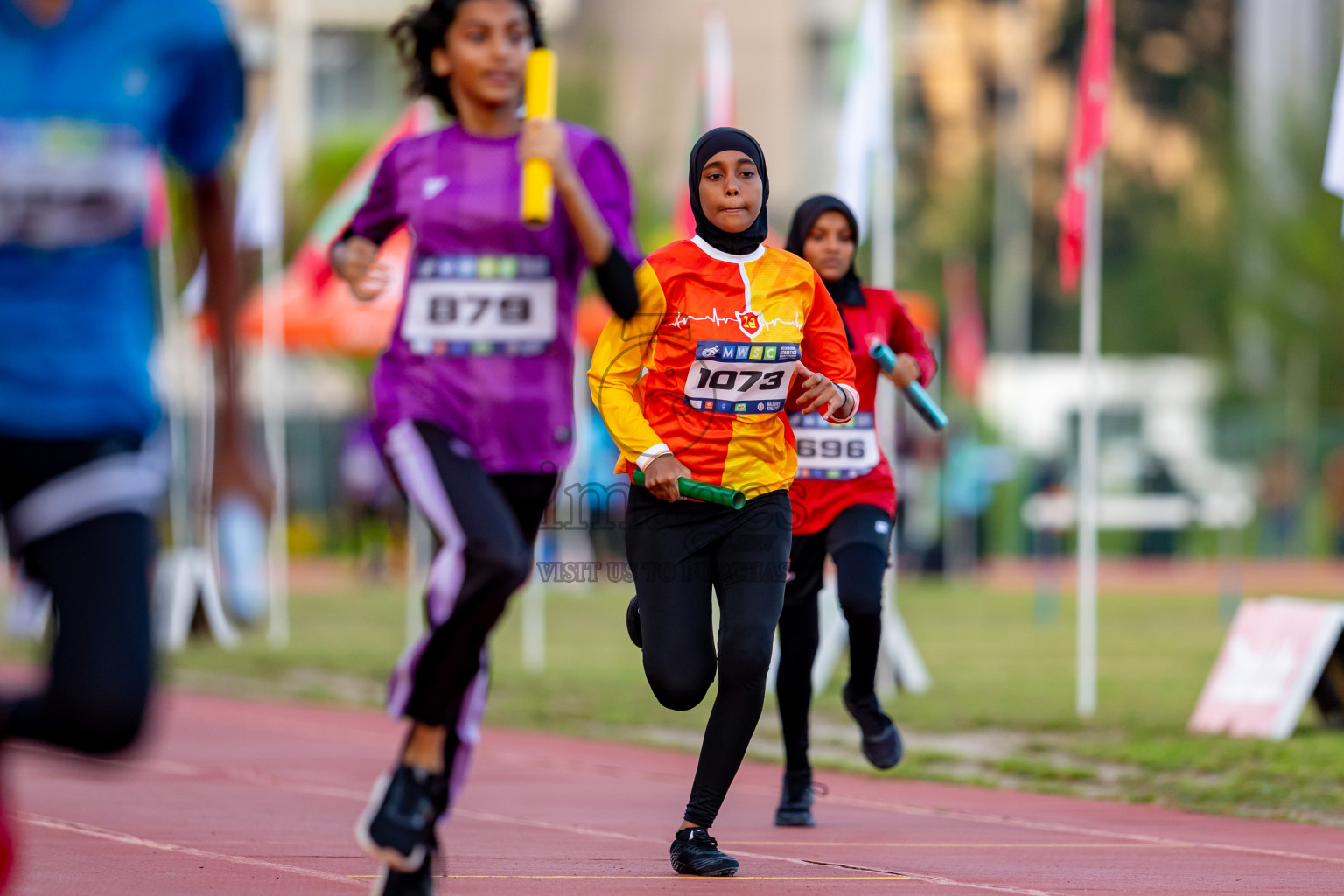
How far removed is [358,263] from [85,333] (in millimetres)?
1564

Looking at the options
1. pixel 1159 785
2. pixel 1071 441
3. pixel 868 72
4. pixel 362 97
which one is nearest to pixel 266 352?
pixel 868 72

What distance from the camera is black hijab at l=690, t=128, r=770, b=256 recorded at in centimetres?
662

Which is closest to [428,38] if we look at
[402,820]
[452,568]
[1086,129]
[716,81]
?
[452,568]

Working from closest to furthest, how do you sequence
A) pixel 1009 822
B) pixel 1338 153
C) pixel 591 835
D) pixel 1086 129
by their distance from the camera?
pixel 591 835 → pixel 1009 822 → pixel 1338 153 → pixel 1086 129

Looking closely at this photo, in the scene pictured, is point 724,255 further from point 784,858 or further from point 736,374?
point 784,858

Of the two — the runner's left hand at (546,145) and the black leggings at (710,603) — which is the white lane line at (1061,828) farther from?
the runner's left hand at (546,145)

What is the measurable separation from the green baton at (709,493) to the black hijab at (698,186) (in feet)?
2.43

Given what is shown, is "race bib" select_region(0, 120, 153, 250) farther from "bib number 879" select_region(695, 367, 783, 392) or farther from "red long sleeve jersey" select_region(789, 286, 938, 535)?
"red long sleeve jersey" select_region(789, 286, 938, 535)

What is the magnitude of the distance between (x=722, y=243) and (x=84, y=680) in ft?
9.32

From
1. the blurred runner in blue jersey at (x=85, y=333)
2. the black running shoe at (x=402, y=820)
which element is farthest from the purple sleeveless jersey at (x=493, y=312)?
the blurred runner in blue jersey at (x=85, y=333)

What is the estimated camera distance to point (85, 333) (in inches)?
176

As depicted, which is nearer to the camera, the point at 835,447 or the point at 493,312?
the point at 493,312

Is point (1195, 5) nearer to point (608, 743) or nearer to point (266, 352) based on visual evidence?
point (266, 352)

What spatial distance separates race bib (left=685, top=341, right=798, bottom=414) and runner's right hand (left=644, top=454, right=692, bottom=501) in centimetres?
25
